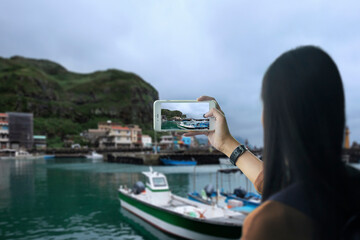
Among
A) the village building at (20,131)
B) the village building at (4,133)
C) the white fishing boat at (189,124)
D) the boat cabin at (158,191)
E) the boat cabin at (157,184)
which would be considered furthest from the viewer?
the village building at (20,131)

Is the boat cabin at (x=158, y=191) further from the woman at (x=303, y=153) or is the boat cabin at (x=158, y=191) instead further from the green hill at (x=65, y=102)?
the green hill at (x=65, y=102)

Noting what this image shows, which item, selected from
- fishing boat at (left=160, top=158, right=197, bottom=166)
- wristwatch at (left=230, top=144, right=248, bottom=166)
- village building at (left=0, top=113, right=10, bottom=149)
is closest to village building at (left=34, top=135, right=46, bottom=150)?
village building at (left=0, top=113, right=10, bottom=149)

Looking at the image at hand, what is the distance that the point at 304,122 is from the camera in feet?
3.02

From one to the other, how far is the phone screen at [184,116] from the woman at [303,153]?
72 cm

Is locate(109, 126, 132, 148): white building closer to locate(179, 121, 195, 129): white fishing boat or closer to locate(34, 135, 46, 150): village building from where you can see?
locate(34, 135, 46, 150): village building

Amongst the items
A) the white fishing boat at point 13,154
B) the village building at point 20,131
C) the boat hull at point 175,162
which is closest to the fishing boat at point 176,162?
the boat hull at point 175,162

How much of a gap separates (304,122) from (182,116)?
0.98m

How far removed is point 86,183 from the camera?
36.3 metres

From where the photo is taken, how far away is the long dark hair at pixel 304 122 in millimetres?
892

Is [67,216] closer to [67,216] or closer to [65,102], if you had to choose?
[67,216]

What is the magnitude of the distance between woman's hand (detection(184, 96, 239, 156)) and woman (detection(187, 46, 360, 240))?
632 mm

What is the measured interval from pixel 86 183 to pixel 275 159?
1496 inches

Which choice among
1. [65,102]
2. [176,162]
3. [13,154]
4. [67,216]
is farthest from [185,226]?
[65,102]

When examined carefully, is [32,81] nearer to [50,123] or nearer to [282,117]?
[50,123]
